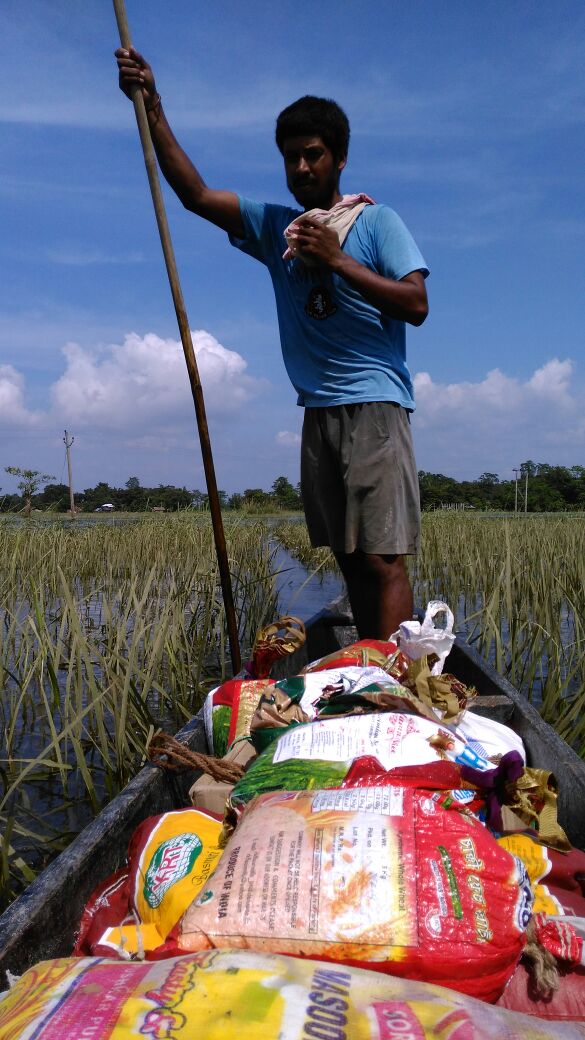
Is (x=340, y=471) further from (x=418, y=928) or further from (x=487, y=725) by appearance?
(x=418, y=928)

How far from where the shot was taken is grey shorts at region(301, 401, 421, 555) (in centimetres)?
223

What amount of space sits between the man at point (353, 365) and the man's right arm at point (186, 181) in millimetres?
12

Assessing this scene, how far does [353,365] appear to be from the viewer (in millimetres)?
2268

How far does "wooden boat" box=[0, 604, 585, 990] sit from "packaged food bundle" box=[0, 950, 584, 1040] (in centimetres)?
18

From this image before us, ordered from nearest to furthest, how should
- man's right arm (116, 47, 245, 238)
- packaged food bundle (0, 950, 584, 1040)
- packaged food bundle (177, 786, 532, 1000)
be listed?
1. packaged food bundle (0, 950, 584, 1040)
2. packaged food bundle (177, 786, 532, 1000)
3. man's right arm (116, 47, 245, 238)

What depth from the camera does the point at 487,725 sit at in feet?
5.09

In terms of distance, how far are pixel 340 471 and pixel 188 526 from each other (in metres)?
5.59

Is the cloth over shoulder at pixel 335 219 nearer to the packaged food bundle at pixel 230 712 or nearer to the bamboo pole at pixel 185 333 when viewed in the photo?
Result: the bamboo pole at pixel 185 333

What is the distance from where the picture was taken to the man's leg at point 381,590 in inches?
88.2

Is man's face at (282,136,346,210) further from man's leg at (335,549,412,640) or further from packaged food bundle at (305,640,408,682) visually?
packaged food bundle at (305,640,408,682)

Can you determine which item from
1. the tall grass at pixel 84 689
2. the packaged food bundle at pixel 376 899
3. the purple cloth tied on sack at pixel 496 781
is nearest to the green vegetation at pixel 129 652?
the tall grass at pixel 84 689

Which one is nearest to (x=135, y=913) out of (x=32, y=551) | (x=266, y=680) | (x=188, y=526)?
(x=266, y=680)

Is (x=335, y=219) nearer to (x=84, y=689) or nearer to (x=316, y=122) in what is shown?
(x=316, y=122)

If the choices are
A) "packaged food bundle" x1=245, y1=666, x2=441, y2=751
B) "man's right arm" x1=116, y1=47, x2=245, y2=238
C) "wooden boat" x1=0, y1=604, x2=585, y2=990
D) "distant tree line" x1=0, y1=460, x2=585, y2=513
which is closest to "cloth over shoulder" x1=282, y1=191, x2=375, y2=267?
"man's right arm" x1=116, y1=47, x2=245, y2=238
